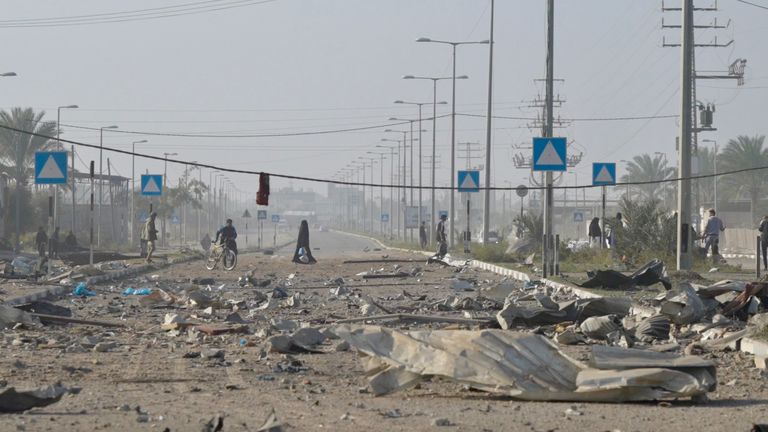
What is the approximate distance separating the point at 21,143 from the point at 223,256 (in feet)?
115

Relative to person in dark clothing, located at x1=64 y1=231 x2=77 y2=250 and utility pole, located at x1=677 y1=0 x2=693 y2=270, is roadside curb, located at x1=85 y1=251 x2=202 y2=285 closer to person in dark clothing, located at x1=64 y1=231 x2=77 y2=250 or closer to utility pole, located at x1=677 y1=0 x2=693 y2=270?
person in dark clothing, located at x1=64 y1=231 x2=77 y2=250

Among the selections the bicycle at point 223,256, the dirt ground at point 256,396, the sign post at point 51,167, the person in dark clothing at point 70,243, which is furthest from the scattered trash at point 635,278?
the person in dark clothing at point 70,243

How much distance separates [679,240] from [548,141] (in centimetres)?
359

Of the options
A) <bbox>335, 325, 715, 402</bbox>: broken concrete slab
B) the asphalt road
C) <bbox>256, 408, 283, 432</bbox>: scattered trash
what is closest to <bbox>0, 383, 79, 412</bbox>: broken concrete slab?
<bbox>256, 408, 283, 432</bbox>: scattered trash

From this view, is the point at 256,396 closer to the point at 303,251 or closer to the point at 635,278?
the point at 635,278

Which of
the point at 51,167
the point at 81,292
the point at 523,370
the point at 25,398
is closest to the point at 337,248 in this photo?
the point at 51,167

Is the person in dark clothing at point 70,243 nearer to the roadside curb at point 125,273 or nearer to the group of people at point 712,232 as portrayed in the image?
the roadside curb at point 125,273

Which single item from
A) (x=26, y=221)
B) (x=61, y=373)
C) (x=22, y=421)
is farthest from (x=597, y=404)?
(x=26, y=221)

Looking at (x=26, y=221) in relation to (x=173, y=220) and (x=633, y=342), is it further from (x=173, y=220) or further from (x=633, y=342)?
(x=633, y=342)

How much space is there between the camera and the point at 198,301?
2117 cm

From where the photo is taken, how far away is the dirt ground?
856 centimetres

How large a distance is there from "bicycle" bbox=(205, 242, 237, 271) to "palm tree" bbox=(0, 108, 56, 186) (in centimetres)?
3329

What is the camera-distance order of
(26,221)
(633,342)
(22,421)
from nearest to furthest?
(22,421)
(633,342)
(26,221)

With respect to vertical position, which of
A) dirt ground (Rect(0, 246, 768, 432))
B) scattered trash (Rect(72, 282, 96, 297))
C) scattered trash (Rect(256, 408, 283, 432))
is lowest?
Answer: scattered trash (Rect(72, 282, 96, 297))
